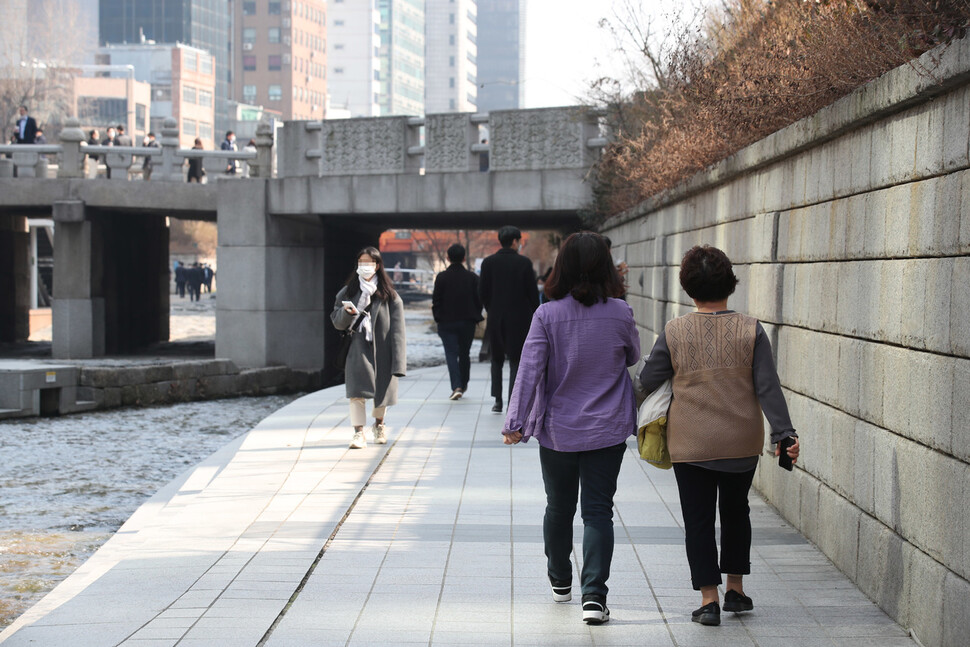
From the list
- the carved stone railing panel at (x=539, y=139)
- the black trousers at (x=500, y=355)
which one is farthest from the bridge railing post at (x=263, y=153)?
the black trousers at (x=500, y=355)

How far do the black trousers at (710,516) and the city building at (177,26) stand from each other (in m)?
123

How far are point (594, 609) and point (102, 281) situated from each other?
22.0m

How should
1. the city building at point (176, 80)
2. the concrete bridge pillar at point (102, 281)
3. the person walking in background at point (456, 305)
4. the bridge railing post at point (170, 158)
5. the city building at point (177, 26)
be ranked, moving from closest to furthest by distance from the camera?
1. the person walking in background at point (456, 305)
2. the bridge railing post at point (170, 158)
3. the concrete bridge pillar at point (102, 281)
4. the city building at point (176, 80)
5. the city building at point (177, 26)

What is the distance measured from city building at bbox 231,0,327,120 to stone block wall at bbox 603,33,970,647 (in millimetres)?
124633

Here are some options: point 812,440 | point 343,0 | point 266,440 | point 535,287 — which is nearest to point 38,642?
point 812,440

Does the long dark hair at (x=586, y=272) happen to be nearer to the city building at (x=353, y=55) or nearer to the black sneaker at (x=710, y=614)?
the black sneaker at (x=710, y=614)

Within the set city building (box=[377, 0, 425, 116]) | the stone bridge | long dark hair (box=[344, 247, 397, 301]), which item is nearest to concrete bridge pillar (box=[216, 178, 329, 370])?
the stone bridge

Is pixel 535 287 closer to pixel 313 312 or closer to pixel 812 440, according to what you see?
pixel 812 440

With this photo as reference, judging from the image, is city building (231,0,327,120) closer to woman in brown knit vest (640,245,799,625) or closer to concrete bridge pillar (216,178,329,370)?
concrete bridge pillar (216,178,329,370)

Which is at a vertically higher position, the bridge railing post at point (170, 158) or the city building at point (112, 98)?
the city building at point (112, 98)

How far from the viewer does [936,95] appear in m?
4.55

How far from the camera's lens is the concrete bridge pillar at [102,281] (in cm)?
2386

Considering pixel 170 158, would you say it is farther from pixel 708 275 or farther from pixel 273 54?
pixel 273 54

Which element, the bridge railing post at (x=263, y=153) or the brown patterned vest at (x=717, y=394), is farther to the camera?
the bridge railing post at (x=263, y=153)
